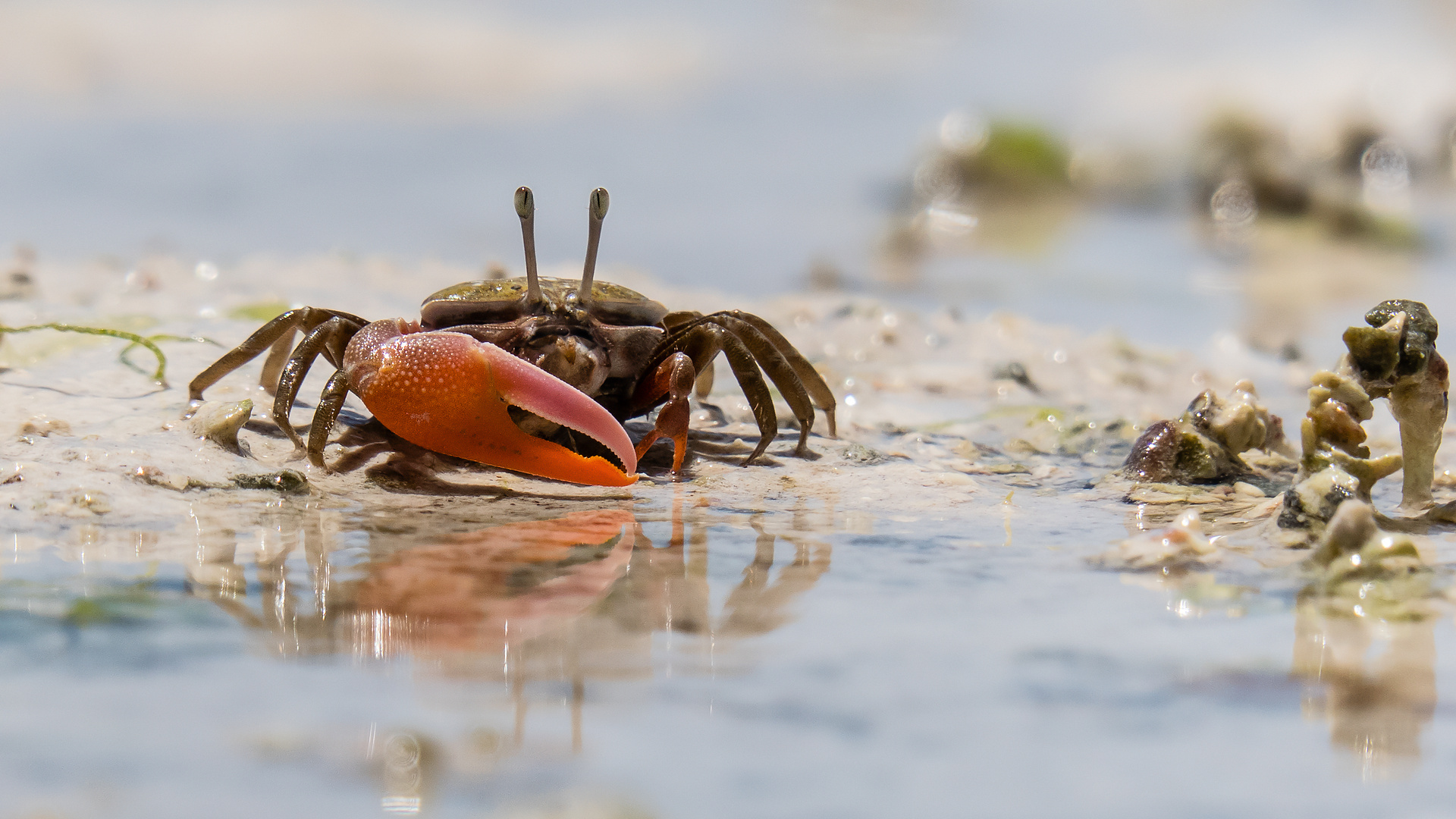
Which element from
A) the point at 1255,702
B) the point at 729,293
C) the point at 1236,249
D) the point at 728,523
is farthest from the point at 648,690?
the point at 1236,249

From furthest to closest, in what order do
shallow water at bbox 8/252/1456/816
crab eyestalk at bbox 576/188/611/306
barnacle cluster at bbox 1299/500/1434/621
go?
crab eyestalk at bbox 576/188/611/306 → barnacle cluster at bbox 1299/500/1434/621 → shallow water at bbox 8/252/1456/816

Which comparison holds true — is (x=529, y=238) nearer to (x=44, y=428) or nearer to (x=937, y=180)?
(x=44, y=428)

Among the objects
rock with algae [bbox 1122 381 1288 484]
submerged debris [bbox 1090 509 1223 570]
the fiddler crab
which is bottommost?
submerged debris [bbox 1090 509 1223 570]

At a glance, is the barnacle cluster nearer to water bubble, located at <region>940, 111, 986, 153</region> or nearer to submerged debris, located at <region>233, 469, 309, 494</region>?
submerged debris, located at <region>233, 469, 309, 494</region>

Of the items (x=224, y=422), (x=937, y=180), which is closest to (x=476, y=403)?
(x=224, y=422)

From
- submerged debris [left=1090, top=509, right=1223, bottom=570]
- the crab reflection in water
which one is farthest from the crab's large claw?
submerged debris [left=1090, top=509, right=1223, bottom=570]

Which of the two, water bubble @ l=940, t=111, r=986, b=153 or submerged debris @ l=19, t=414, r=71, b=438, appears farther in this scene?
water bubble @ l=940, t=111, r=986, b=153

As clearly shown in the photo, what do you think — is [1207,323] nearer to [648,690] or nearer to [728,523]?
[728,523]

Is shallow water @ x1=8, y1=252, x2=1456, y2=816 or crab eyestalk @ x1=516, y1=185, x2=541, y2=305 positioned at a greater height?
crab eyestalk @ x1=516, y1=185, x2=541, y2=305

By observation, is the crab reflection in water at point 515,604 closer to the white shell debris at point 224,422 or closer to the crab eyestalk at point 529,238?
the white shell debris at point 224,422
